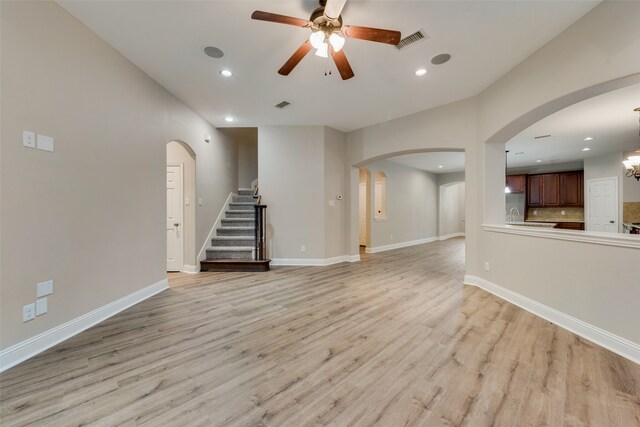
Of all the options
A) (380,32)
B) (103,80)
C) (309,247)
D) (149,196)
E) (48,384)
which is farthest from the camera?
(309,247)

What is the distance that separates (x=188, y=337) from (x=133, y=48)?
125 inches

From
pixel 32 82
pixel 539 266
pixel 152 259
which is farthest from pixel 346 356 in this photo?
pixel 32 82

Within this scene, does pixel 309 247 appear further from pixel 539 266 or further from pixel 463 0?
pixel 463 0

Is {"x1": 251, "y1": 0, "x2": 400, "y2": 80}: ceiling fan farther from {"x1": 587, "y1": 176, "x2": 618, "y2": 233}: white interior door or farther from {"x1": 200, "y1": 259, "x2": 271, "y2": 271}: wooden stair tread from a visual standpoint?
{"x1": 587, "y1": 176, "x2": 618, "y2": 233}: white interior door

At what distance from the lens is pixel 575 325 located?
2410 mm

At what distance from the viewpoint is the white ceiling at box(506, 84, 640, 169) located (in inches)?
143

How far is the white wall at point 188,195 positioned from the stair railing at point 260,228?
1.15m

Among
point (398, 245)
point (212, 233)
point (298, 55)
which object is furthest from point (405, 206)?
point (298, 55)

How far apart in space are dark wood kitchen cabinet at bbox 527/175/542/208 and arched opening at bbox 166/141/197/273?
10.5 m

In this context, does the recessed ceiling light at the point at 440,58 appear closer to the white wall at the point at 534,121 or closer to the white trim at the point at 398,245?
the white wall at the point at 534,121

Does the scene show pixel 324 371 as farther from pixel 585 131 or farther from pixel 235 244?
pixel 585 131

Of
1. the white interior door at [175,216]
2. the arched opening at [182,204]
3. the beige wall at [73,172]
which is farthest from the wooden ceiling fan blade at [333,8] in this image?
the white interior door at [175,216]

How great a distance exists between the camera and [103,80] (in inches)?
105

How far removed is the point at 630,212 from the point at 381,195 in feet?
20.3
